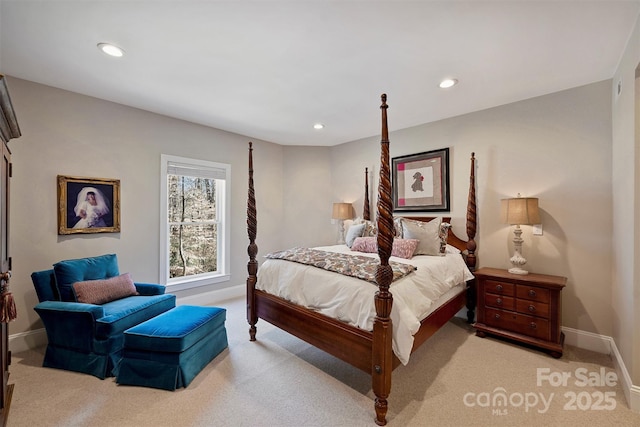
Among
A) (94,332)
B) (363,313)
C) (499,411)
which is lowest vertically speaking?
(499,411)

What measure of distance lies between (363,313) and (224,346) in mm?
1575

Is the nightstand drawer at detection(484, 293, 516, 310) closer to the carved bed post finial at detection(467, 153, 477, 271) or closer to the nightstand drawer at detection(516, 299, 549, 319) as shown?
the nightstand drawer at detection(516, 299, 549, 319)

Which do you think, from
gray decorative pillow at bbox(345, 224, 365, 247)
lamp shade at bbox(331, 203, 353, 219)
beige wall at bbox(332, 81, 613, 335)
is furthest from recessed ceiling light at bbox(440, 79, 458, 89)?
lamp shade at bbox(331, 203, 353, 219)

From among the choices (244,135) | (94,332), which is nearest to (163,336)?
(94,332)

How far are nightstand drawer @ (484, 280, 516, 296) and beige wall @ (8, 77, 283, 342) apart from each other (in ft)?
12.2

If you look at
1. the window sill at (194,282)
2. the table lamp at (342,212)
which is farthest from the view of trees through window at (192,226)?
the table lamp at (342,212)

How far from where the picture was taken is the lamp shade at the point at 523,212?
2758 mm

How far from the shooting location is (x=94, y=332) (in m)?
2.20

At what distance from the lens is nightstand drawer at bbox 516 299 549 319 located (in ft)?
8.43

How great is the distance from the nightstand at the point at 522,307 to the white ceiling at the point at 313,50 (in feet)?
6.44

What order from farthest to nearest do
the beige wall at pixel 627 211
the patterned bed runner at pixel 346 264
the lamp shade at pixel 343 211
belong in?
the lamp shade at pixel 343 211 → the patterned bed runner at pixel 346 264 → the beige wall at pixel 627 211

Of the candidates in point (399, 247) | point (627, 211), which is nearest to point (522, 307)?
point (627, 211)

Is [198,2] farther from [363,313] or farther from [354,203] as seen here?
[354,203]

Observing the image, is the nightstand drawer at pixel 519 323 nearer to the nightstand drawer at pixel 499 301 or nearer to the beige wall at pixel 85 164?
the nightstand drawer at pixel 499 301
